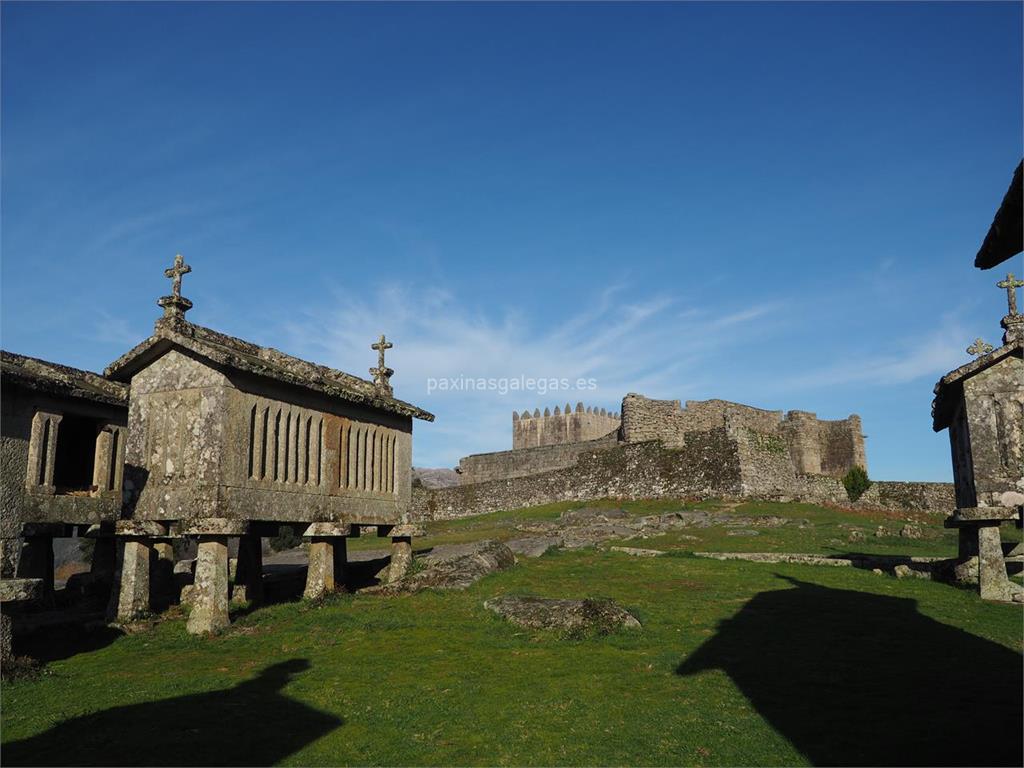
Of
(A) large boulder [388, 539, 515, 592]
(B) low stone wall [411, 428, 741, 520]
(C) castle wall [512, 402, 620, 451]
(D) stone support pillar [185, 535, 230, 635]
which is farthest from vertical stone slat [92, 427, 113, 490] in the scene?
(C) castle wall [512, 402, 620, 451]

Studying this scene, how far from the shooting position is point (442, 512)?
54938mm

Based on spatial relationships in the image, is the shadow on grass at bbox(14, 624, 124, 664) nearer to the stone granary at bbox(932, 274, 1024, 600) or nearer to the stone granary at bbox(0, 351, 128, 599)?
the stone granary at bbox(0, 351, 128, 599)

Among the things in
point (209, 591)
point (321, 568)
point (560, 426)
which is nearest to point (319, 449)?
point (321, 568)

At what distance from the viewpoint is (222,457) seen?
47.3 ft

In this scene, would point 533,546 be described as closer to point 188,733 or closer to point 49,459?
point 49,459

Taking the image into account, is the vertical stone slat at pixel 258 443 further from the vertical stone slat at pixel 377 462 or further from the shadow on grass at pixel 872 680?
the shadow on grass at pixel 872 680

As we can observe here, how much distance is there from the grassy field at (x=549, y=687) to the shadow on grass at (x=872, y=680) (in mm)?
36

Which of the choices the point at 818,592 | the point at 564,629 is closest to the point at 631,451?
the point at 818,592

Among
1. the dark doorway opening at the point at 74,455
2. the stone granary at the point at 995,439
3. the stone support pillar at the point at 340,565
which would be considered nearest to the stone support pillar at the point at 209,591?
the stone support pillar at the point at 340,565

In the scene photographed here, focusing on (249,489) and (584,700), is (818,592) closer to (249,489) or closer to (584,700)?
(584,700)

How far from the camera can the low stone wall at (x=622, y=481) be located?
42.3 metres

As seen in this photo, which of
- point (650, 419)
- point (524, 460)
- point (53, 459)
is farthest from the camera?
point (524, 460)

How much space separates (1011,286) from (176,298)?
17445mm

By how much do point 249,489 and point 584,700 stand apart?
26.2ft
